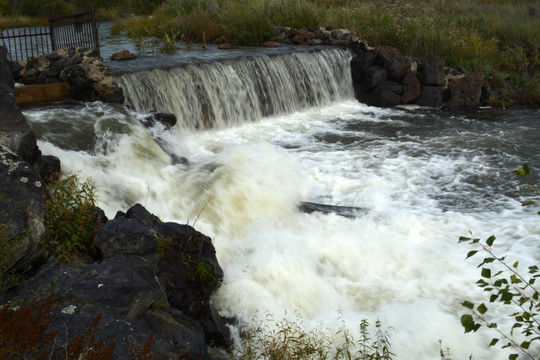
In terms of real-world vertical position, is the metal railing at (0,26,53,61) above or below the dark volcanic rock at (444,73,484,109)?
above

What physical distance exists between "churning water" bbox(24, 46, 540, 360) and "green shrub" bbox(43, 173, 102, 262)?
1256mm

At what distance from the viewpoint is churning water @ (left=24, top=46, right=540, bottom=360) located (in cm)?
537

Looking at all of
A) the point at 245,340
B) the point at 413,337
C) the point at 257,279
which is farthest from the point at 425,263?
the point at 245,340

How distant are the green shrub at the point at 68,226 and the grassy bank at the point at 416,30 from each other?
9506 mm

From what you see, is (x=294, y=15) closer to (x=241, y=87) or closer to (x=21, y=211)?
(x=241, y=87)

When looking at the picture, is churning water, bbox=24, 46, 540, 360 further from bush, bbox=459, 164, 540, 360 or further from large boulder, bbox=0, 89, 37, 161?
large boulder, bbox=0, 89, 37, 161

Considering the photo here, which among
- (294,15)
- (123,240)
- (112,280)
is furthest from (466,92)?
(112,280)

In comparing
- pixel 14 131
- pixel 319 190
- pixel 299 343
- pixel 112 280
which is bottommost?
pixel 319 190

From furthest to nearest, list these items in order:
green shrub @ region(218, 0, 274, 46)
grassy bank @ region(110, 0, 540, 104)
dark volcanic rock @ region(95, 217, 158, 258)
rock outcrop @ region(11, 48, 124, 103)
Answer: green shrub @ region(218, 0, 274, 46) → grassy bank @ region(110, 0, 540, 104) → rock outcrop @ region(11, 48, 124, 103) → dark volcanic rock @ region(95, 217, 158, 258)

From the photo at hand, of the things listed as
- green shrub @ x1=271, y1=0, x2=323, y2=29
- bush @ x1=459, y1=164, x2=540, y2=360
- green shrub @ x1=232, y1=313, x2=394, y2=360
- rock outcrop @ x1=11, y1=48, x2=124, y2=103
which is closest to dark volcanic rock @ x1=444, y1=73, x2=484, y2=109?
green shrub @ x1=271, y1=0, x2=323, y2=29

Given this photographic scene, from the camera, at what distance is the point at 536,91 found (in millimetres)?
13570

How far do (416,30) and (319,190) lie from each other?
360 inches

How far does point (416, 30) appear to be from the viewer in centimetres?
1528

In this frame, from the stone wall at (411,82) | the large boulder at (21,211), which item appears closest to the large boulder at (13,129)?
the large boulder at (21,211)
